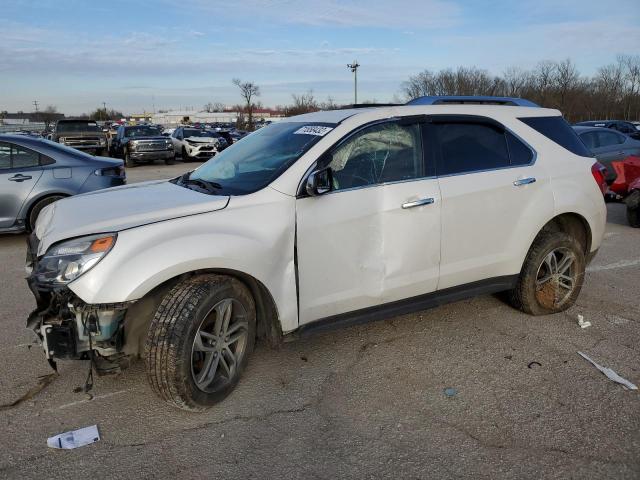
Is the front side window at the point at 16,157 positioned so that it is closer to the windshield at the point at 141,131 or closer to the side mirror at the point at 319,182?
the side mirror at the point at 319,182

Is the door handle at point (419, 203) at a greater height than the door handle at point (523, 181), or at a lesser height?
lesser

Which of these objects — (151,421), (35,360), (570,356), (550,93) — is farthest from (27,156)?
(550,93)

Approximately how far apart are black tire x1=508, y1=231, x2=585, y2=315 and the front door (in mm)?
1086

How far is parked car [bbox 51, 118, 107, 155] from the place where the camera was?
847 inches

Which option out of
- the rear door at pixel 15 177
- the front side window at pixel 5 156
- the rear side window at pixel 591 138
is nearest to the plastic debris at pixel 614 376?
the rear door at pixel 15 177

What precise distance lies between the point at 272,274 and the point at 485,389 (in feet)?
5.24

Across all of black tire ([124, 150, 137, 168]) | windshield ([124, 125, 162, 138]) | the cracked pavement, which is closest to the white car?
the cracked pavement

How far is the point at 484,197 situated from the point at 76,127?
21976 mm

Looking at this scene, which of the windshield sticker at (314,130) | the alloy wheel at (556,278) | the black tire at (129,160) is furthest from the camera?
the black tire at (129,160)

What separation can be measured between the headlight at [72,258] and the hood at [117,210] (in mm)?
64

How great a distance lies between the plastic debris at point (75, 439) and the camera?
9.39ft

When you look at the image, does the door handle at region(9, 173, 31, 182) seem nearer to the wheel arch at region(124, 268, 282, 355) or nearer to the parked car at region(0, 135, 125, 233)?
the parked car at region(0, 135, 125, 233)

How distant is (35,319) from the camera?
10.2 feet

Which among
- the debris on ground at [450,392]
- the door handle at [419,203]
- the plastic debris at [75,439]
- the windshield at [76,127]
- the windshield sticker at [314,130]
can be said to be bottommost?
the debris on ground at [450,392]
